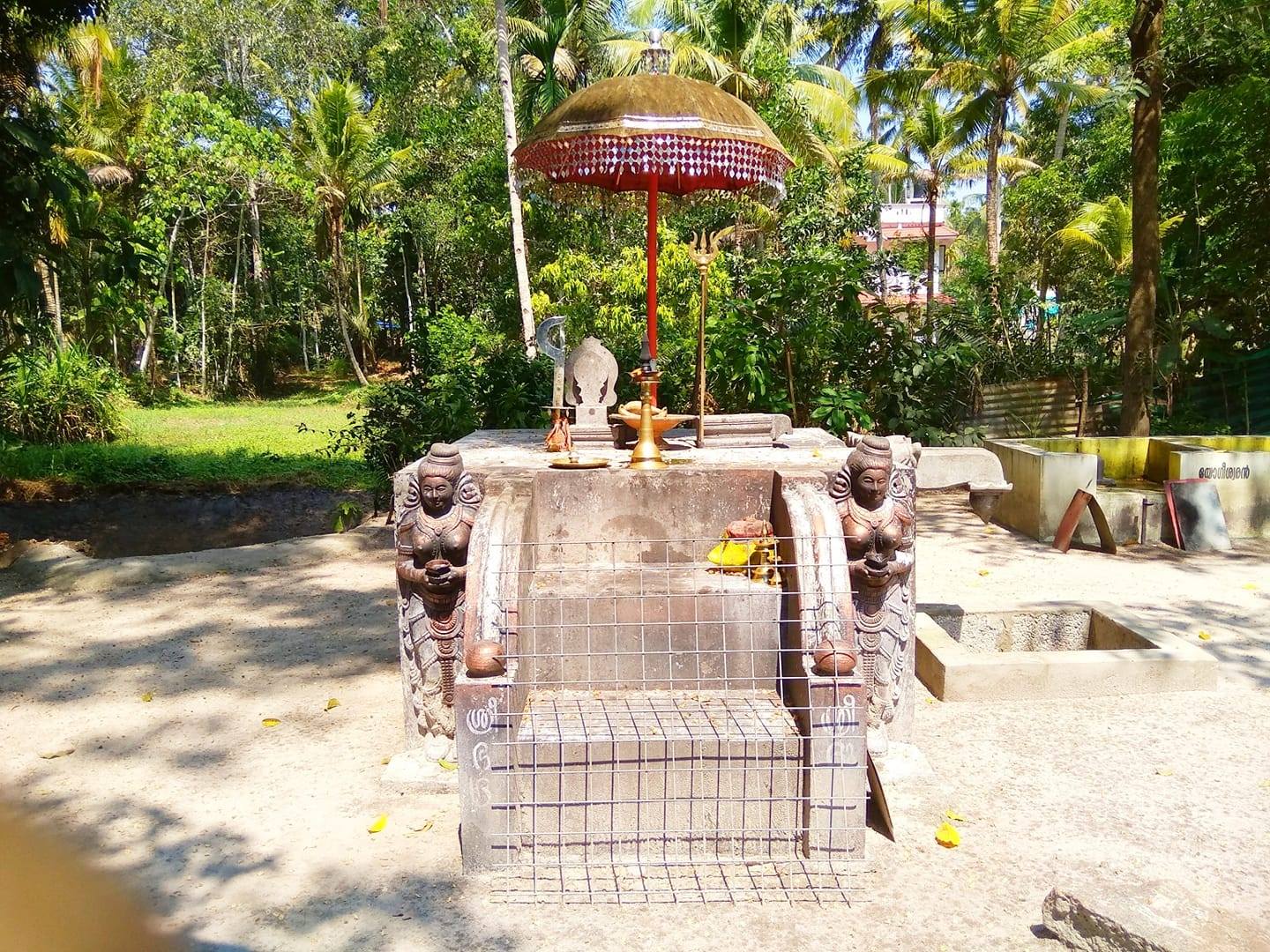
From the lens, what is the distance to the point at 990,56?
20.0m

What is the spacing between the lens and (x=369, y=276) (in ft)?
84.8

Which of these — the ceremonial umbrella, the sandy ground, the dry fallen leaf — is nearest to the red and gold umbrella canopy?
the ceremonial umbrella

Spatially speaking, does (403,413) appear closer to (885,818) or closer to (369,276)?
(885,818)

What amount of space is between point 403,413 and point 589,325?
550 centimetres

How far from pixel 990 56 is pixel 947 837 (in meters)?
20.1

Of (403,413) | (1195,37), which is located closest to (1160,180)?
(1195,37)

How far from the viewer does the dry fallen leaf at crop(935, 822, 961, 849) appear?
371 centimetres

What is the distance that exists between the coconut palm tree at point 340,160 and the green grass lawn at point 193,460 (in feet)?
24.7

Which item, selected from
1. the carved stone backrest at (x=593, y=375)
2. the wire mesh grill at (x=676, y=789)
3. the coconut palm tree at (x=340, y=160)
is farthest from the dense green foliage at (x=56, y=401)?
the wire mesh grill at (x=676, y=789)

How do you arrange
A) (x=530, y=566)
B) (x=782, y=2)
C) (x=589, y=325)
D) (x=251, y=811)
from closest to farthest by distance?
(x=251, y=811)
(x=530, y=566)
(x=589, y=325)
(x=782, y=2)

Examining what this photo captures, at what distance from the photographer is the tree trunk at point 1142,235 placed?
34.2 feet

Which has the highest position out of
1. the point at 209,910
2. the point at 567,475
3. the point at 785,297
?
the point at 785,297

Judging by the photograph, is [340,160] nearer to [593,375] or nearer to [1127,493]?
[593,375]

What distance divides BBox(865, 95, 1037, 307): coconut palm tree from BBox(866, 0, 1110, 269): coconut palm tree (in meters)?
0.47
